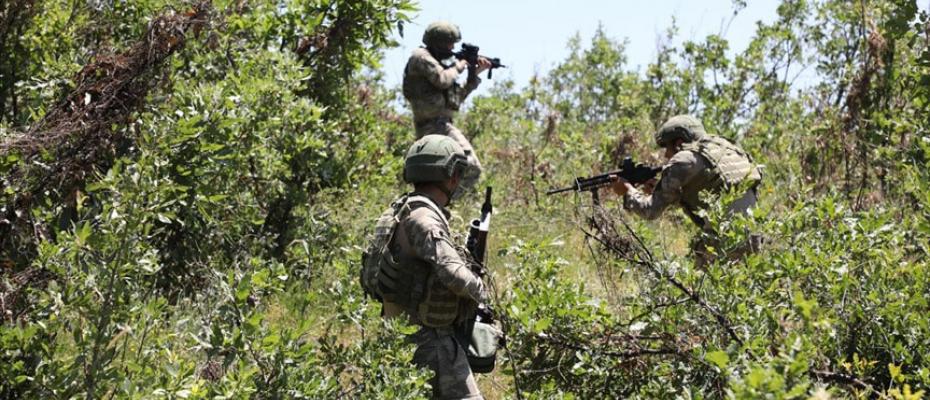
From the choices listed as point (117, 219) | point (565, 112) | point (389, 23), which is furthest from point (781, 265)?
point (565, 112)

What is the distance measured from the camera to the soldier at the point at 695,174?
18.0 ft

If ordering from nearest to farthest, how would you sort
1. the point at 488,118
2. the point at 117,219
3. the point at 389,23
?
the point at 117,219
the point at 389,23
the point at 488,118

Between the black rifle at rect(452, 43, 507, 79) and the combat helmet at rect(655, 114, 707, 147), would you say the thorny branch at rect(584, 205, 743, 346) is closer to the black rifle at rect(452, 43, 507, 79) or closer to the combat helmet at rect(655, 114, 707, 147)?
the combat helmet at rect(655, 114, 707, 147)

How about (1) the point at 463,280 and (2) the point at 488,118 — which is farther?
(2) the point at 488,118

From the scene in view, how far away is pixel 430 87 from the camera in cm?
726

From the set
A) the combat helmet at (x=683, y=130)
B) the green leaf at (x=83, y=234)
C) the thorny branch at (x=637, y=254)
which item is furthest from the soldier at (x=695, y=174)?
the green leaf at (x=83, y=234)

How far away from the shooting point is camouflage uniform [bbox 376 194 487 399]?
3.67 meters

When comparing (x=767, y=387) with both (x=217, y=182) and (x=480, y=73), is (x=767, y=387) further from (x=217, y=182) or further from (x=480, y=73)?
(x=480, y=73)

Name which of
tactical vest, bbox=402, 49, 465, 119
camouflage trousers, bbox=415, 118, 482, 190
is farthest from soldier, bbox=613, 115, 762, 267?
tactical vest, bbox=402, 49, 465, 119

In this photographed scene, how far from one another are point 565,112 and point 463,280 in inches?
356

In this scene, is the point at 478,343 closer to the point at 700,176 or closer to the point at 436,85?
the point at 700,176

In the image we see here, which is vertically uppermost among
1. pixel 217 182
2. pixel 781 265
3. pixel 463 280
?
pixel 781 265

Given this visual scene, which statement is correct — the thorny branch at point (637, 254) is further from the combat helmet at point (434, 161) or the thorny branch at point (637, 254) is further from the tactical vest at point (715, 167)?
the tactical vest at point (715, 167)

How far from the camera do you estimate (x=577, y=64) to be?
12.8 metres
